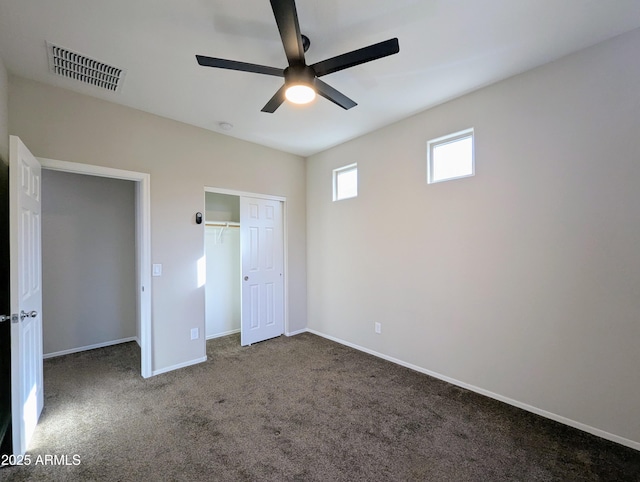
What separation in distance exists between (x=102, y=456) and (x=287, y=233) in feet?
10.3

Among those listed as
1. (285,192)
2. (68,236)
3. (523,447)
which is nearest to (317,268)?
(285,192)

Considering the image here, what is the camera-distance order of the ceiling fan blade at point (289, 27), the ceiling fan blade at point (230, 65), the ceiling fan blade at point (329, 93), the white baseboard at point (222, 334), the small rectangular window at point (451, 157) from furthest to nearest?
the white baseboard at point (222, 334) < the small rectangular window at point (451, 157) < the ceiling fan blade at point (329, 93) < the ceiling fan blade at point (230, 65) < the ceiling fan blade at point (289, 27)

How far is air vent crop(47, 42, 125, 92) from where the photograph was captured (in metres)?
2.22

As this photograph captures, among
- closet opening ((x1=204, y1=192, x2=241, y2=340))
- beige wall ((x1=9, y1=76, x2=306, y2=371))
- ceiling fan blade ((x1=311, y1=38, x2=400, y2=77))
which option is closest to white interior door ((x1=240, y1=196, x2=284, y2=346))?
beige wall ((x1=9, y1=76, x2=306, y2=371))

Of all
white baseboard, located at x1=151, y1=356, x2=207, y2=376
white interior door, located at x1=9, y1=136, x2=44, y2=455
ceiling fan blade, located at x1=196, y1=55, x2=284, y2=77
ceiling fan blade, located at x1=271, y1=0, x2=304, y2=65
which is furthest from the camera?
white baseboard, located at x1=151, y1=356, x2=207, y2=376

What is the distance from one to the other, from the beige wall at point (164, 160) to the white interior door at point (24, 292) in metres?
0.49

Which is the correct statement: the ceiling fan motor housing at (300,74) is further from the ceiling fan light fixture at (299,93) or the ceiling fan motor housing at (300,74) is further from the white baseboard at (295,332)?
the white baseboard at (295,332)

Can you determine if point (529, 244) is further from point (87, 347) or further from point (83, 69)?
point (87, 347)

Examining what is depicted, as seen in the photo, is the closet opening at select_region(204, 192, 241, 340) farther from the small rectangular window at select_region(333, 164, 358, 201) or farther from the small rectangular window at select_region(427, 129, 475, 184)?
A: the small rectangular window at select_region(427, 129, 475, 184)

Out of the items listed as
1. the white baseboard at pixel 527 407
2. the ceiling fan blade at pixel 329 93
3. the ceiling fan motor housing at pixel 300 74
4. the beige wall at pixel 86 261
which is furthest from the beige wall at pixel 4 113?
the white baseboard at pixel 527 407

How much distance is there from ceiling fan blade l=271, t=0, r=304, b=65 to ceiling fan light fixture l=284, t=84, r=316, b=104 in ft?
0.44

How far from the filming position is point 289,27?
4.99 ft

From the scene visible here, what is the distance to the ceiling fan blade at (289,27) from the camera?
4.57 ft

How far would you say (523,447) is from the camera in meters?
2.04
